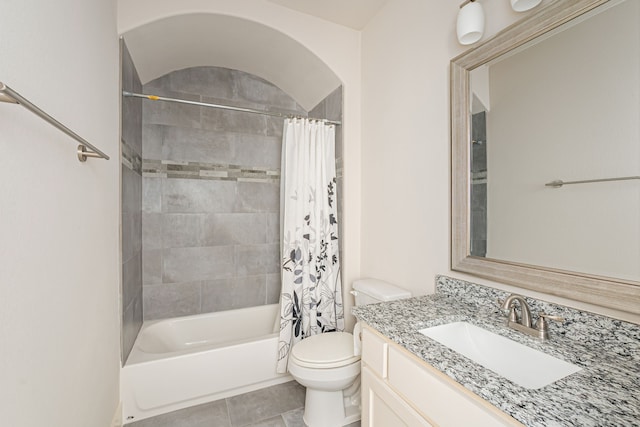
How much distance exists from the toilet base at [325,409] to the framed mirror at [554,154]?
40.7 inches

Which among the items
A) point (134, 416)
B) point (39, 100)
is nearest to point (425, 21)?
point (39, 100)

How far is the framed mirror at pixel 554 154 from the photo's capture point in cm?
89

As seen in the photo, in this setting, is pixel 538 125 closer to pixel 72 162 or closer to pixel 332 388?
pixel 332 388

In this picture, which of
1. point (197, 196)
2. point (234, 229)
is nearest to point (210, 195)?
point (197, 196)

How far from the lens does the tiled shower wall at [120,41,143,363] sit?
5.71 feet

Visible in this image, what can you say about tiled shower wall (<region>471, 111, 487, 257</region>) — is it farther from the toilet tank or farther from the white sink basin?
the toilet tank

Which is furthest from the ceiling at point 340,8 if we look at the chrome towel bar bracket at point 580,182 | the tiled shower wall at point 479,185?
the chrome towel bar bracket at point 580,182

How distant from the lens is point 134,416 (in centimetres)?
170

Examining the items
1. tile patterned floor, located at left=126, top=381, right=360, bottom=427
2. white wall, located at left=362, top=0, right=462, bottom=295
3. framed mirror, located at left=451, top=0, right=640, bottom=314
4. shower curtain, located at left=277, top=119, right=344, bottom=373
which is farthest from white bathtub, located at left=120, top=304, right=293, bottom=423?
framed mirror, located at left=451, top=0, right=640, bottom=314

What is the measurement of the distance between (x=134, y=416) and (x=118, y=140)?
5.35ft

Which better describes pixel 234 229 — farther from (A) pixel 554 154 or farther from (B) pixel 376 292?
(A) pixel 554 154

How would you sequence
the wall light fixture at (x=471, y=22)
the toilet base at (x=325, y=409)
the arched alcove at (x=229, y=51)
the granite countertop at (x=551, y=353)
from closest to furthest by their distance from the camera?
the granite countertop at (x=551, y=353)
the wall light fixture at (x=471, y=22)
the toilet base at (x=325, y=409)
the arched alcove at (x=229, y=51)

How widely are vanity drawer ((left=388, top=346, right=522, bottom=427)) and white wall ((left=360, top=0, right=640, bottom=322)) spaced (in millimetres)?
570

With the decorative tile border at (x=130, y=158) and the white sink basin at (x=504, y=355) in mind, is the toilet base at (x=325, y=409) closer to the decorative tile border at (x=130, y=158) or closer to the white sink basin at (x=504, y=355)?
the white sink basin at (x=504, y=355)
